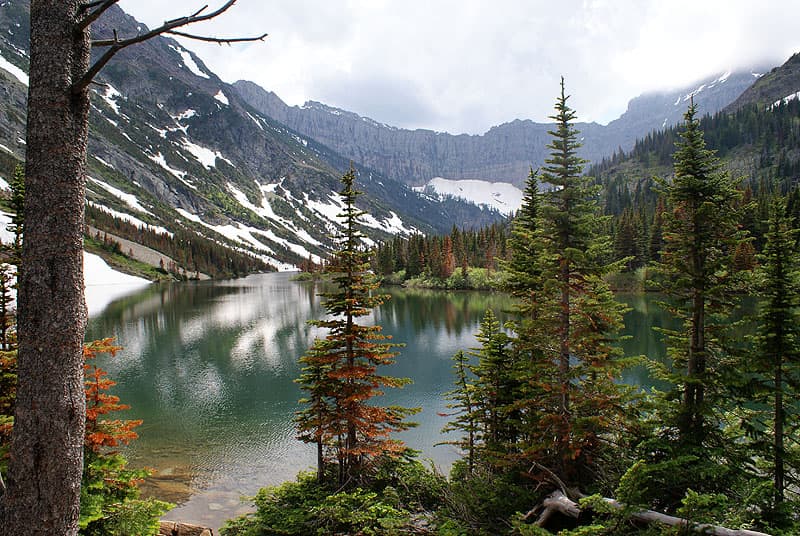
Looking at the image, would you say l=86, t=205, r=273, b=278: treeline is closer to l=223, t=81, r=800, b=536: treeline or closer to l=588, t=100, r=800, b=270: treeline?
l=588, t=100, r=800, b=270: treeline

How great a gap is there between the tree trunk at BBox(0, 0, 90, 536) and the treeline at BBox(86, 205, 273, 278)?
449 ft

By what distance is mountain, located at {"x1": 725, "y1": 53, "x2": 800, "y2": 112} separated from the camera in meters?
172

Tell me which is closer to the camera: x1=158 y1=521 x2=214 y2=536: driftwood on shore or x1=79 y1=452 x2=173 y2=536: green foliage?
x1=79 y1=452 x2=173 y2=536: green foliage

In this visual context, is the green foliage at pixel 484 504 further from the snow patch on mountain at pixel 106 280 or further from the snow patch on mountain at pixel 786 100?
the snow patch on mountain at pixel 786 100

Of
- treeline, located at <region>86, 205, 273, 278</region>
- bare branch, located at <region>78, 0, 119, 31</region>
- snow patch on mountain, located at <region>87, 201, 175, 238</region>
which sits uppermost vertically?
snow patch on mountain, located at <region>87, 201, 175, 238</region>

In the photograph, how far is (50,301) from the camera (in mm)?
3631

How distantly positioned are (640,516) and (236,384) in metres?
26.5

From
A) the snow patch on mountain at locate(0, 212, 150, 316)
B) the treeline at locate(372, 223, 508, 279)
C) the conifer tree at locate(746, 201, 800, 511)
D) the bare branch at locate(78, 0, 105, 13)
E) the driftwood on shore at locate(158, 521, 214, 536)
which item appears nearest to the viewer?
the bare branch at locate(78, 0, 105, 13)

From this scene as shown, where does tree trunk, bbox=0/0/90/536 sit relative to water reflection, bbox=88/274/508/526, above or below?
above

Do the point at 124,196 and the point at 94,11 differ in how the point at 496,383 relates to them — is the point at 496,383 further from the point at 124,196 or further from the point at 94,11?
the point at 124,196

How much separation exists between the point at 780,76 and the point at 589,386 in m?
245

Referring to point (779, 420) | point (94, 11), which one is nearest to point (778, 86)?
point (779, 420)

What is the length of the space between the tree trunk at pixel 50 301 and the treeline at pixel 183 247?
136920mm

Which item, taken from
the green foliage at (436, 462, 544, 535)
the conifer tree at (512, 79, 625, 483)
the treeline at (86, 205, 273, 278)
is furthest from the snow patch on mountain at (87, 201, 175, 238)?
the green foliage at (436, 462, 544, 535)
